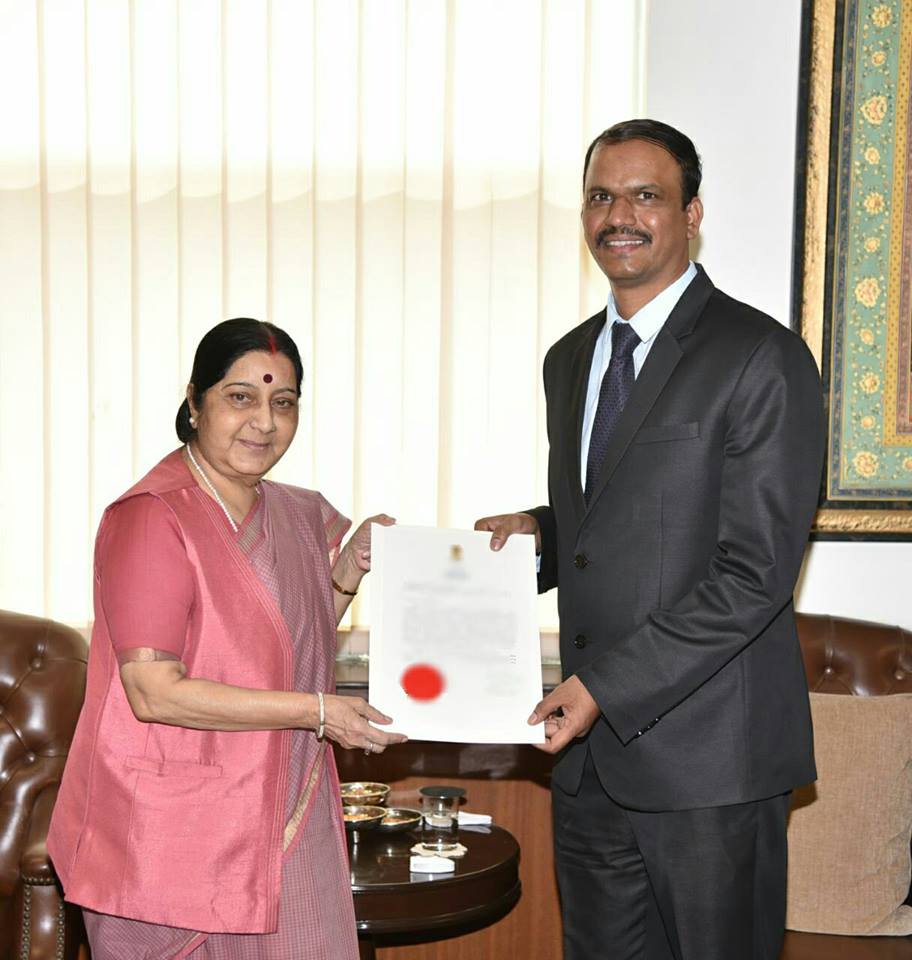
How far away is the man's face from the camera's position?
2205mm

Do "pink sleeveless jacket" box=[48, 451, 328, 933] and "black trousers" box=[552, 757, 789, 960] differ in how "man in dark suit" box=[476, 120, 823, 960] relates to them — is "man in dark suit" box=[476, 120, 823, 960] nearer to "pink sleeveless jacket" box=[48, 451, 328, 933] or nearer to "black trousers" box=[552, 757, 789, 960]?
"black trousers" box=[552, 757, 789, 960]

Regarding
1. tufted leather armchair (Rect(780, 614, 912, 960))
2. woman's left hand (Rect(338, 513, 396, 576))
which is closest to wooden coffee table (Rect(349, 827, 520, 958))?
woman's left hand (Rect(338, 513, 396, 576))

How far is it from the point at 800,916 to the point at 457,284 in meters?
1.99

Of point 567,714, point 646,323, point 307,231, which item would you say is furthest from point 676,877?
point 307,231

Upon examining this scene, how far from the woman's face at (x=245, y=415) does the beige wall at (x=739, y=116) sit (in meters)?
2.01

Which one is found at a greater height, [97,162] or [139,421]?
[97,162]

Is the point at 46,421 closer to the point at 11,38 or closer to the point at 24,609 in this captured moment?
the point at 24,609

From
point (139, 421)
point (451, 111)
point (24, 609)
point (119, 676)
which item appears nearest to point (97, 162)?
point (139, 421)

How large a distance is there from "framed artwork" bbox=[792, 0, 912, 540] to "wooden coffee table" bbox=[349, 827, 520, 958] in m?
1.44

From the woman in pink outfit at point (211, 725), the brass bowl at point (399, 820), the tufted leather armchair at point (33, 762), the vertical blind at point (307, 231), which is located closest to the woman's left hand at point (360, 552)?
the woman in pink outfit at point (211, 725)

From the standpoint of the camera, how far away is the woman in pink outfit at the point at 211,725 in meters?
1.93

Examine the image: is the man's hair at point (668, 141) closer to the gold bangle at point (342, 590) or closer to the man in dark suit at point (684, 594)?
the man in dark suit at point (684, 594)

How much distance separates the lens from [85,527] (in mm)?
3781

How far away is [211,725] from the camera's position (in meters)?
1.94
